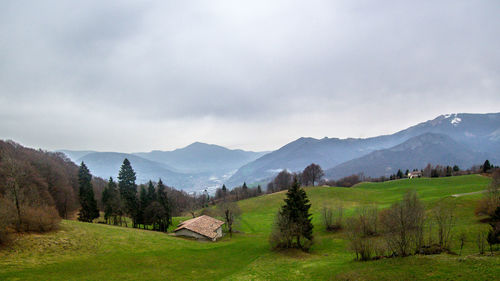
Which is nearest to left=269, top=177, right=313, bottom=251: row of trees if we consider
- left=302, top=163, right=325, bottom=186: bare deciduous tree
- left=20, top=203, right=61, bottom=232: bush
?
left=20, top=203, right=61, bottom=232: bush

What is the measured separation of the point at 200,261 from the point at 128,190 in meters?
39.3

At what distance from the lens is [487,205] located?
134 feet

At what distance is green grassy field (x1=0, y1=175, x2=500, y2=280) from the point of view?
20.4m

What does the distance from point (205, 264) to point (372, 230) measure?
2884cm

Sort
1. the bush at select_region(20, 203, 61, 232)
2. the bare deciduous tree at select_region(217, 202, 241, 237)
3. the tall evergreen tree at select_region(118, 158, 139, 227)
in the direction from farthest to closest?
the tall evergreen tree at select_region(118, 158, 139, 227) → the bare deciduous tree at select_region(217, 202, 241, 237) → the bush at select_region(20, 203, 61, 232)

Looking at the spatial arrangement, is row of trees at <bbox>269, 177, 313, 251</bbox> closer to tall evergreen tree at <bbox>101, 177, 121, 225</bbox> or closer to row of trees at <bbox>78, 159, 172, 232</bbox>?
row of trees at <bbox>78, 159, 172, 232</bbox>

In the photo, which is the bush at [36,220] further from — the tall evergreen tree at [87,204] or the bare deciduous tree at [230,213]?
the bare deciduous tree at [230,213]

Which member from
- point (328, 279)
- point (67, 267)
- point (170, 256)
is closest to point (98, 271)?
point (67, 267)

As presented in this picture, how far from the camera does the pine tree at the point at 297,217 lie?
39688mm

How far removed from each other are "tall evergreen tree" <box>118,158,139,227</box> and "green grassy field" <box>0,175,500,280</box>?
21.9 meters

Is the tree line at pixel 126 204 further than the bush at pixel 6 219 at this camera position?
Yes

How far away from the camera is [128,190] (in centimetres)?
6369

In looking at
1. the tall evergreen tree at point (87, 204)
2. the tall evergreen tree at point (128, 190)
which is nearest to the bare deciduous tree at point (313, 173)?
the tall evergreen tree at point (128, 190)

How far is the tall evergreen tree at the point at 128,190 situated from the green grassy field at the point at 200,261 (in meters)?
21.9
